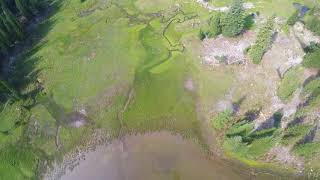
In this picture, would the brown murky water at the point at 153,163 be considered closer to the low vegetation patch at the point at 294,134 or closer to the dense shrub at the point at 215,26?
the low vegetation patch at the point at 294,134

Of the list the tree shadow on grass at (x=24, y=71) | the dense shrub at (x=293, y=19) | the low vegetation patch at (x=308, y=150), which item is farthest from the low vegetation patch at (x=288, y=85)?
the tree shadow on grass at (x=24, y=71)

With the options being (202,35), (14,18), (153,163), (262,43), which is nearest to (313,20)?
(262,43)

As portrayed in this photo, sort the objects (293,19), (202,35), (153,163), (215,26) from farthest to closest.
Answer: (293,19) < (202,35) < (215,26) < (153,163)

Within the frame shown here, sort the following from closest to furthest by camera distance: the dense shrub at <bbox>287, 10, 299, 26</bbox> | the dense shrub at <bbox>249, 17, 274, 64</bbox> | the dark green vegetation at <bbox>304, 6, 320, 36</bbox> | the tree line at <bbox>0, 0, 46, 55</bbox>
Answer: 1. the dense shrub at <bbox>249, 17, 274, 64</bbox>
2. the dark green vegetation at <bbox>304, 6, 320, 36</bbox>
3. the tree line at <bbox>0, 0, 46, 55</bbox>
4. the dense shrub at <bbox>287, 10, 299, 26</bbox>

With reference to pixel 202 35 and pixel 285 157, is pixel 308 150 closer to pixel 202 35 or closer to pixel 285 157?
pixel 285 157

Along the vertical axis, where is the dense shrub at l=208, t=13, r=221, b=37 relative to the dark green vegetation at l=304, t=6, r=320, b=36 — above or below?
above

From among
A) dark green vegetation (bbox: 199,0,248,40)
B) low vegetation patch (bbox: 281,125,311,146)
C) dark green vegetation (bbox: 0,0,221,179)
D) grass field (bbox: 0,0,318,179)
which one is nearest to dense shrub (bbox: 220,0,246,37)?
dark green vegetation (bbox: 199,0,248,40)

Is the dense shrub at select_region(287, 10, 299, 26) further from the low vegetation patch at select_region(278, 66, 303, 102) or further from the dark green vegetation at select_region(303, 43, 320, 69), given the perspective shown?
the low vegetation patch at select_region(278, 66, 303, 102)
